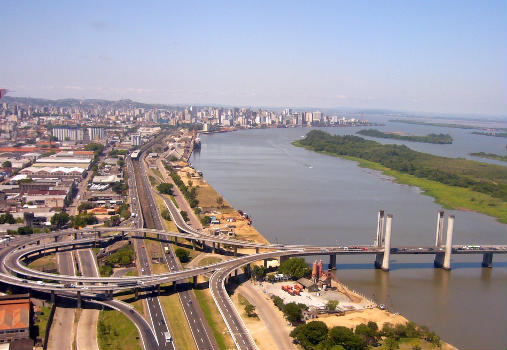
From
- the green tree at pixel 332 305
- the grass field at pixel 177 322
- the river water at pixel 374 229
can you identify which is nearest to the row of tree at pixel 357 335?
the river water at pixel 374 229

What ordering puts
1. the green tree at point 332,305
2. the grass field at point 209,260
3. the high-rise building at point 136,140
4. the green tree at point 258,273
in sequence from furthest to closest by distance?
the high-rise building at point 136,140
the grass field at point 209,260
the green tree at point 258,273
the green tree at point 332,305

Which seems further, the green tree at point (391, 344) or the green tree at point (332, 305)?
the green tree at point (332, 305)

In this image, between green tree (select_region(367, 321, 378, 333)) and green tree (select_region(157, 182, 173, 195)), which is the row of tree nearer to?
green tree (select_region(367, 321, 378, 333))

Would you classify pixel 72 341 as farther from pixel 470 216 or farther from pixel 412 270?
pixel 470 216

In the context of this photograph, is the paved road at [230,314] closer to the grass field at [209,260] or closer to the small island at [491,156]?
the grass field at [209,260]

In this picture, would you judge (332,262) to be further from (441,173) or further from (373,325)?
(441,173)
